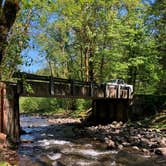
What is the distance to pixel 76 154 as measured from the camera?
14141 millimetres

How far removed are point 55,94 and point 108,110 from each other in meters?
10.9

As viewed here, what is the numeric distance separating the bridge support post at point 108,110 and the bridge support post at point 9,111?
13468 millimetres

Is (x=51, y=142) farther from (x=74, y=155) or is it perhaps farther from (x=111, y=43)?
(x=111, y=43)

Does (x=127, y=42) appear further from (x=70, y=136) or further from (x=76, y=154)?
(x=76, y=154)

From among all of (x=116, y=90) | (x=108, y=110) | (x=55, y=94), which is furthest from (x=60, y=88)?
(x=108, y=110)

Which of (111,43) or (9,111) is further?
(111,43)

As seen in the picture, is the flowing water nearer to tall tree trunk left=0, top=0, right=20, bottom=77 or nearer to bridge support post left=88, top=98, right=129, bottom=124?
tall tree trunk left=0, top=0, right=20, bottom=77

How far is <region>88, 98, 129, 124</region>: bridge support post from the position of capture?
2817cm

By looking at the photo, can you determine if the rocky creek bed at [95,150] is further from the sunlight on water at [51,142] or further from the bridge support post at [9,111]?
the bridge support post at [9,111]

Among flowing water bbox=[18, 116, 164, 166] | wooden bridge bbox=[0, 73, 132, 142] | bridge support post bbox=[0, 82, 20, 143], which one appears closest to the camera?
flowing water bbox=[18, 116, 164, 166]

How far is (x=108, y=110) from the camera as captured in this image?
97.1 feet

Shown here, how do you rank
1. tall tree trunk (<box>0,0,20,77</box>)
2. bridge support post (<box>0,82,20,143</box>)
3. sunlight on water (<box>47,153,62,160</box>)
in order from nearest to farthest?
tall tree trunk (<box>0,0,20,77</box>) → sunlight on water (<box>47,153,62,160</box>) → bridge support post (<box>0,82,20,143</box>)

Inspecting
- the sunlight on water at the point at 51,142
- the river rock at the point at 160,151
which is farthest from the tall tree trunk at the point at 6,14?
the sunlight on water at the point at 51,142

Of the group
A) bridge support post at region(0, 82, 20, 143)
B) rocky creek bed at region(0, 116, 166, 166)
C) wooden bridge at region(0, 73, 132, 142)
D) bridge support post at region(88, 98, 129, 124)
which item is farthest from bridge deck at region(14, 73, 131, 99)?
rocky creek bed at region(0, 116, 166, 166)
